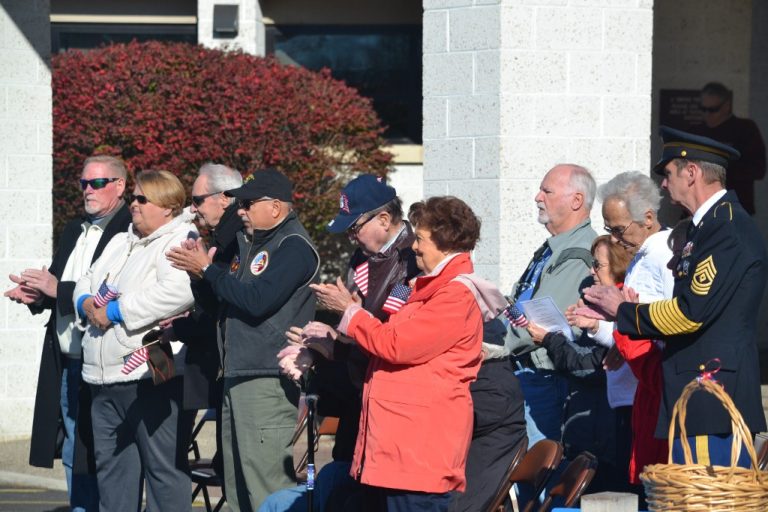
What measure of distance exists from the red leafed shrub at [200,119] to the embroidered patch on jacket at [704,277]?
762cm

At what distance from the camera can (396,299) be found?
5.53 m

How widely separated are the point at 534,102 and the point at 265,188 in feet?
6.96

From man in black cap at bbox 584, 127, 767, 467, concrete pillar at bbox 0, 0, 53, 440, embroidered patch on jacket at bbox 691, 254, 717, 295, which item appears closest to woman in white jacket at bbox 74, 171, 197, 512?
man in black cap at bbox 584, 127, 767, 467

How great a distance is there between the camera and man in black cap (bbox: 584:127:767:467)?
500 cm

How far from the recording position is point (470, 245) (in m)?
5.29

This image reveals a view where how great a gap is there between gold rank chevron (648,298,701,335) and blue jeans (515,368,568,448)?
4.53 ft

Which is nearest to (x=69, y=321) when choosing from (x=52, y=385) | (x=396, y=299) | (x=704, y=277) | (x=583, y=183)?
(x=52, y=385)

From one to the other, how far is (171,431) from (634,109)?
3244mm

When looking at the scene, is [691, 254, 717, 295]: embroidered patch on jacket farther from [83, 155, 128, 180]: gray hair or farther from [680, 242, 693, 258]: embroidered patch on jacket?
[83, 155, 128, 180]: gray hair

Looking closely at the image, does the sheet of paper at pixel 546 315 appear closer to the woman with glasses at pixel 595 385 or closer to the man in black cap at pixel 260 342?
the woman with glasses at pixel 595 385

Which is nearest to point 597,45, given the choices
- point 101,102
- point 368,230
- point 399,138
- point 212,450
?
point 368,230

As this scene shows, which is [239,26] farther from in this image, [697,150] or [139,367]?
[697,150]

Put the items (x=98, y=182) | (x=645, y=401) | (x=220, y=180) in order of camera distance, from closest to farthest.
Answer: (x=645, y=401) < (x=220, y=180) < (x=98, y=182)

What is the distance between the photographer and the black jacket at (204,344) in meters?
6.72
